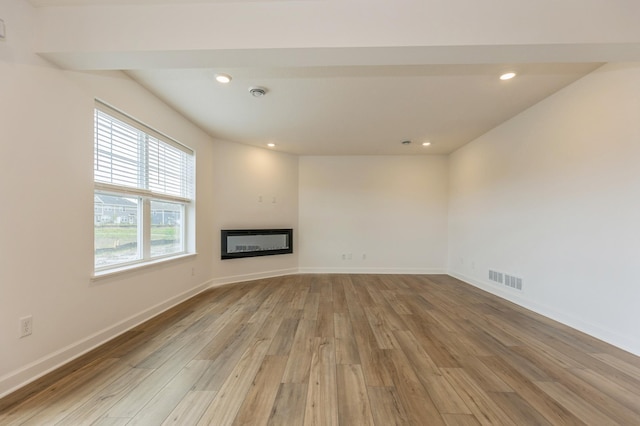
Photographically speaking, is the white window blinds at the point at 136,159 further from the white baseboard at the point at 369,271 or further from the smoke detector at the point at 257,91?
the white baseboard at the point at 369,271

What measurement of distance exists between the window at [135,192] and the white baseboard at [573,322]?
462cm

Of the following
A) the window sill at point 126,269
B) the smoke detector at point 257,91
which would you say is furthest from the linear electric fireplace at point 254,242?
the smoke detector at point 257,91

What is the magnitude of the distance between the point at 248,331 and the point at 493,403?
78.4 inches

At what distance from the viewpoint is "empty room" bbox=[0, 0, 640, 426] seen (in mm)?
1553

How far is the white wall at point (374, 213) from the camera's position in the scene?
5246 mm

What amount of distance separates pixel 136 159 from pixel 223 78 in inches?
51.1

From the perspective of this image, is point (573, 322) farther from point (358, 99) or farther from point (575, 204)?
point (358, 99)

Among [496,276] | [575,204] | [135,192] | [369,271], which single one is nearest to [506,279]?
[496,276]

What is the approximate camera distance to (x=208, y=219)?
13.3 ft

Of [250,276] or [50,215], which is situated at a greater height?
[50,215]

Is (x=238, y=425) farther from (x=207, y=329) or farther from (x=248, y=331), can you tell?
(x=207, y=329)

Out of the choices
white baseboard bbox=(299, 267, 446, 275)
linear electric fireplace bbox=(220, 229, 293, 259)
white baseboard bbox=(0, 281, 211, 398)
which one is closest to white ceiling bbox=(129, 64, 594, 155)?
linear electric fireplace bbox=(220, 229, 293, 259)

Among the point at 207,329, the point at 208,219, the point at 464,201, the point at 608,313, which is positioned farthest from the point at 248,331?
the point at 464,201

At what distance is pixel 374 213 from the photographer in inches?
209
